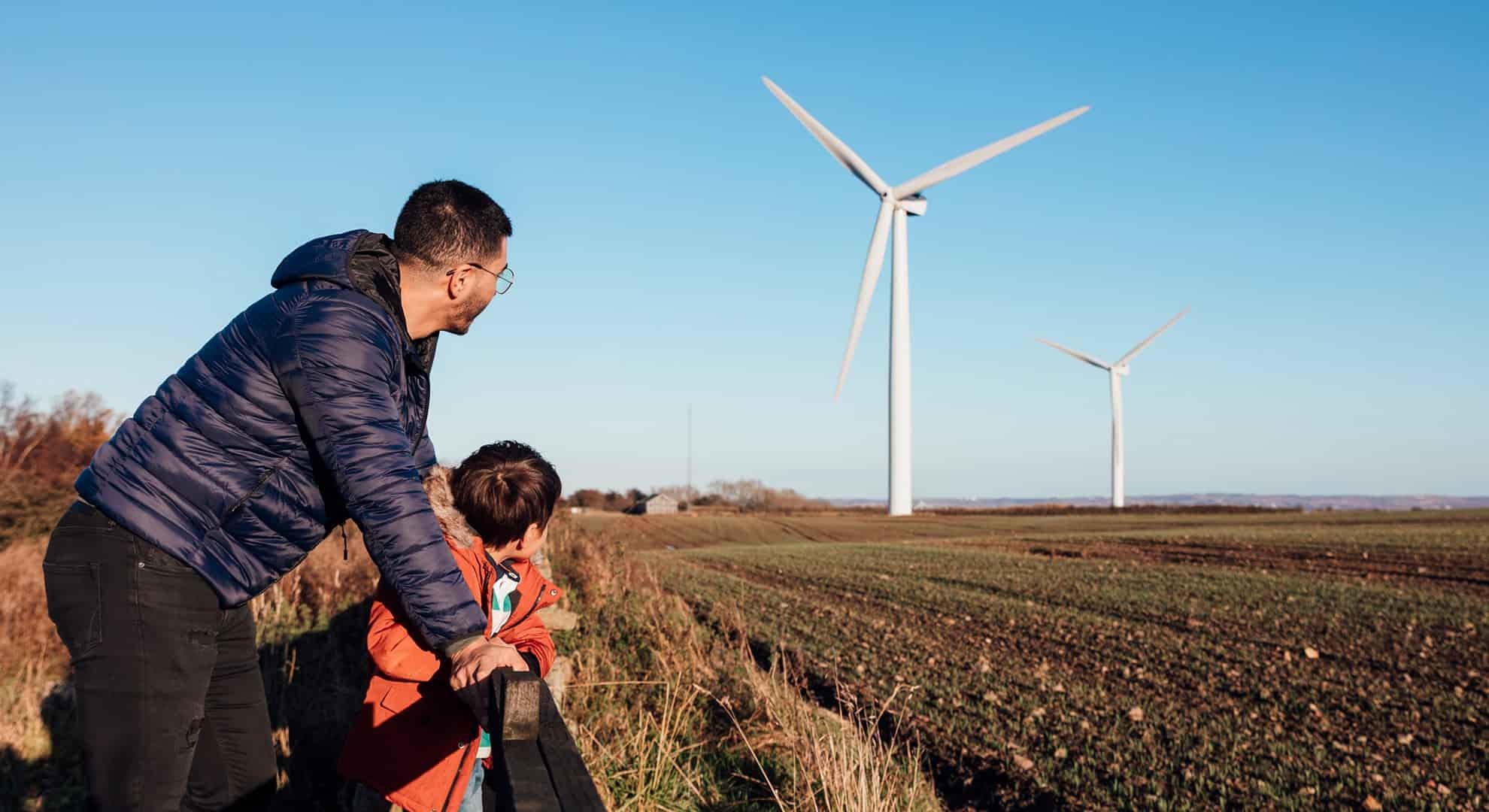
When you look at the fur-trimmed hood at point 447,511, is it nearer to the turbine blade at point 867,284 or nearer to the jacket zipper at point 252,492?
the jacket zipper at point 252,492

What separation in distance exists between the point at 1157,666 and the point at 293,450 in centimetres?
846

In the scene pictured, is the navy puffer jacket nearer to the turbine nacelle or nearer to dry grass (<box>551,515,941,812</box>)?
dry grass (<box>551,515,941,812</box>)

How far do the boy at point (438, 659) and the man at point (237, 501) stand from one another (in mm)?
397

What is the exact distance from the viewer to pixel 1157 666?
30.2 ft

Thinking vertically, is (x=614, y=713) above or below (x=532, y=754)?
below

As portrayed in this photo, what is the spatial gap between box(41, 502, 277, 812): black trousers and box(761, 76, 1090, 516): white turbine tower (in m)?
31.0

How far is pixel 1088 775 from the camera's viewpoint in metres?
5.85

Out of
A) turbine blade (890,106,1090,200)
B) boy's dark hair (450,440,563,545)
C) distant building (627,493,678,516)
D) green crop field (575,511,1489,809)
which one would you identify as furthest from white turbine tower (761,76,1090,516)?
boy's dark hair (450,440,563,545)

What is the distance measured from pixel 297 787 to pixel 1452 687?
27.8 ft

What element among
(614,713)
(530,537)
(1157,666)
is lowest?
(1157,666)

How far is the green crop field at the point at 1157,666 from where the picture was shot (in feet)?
19.3

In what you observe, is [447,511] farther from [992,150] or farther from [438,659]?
[992,150]

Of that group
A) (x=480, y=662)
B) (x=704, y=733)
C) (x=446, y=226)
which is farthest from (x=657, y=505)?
(x=480, y=662)

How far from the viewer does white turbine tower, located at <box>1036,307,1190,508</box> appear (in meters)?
58.1
